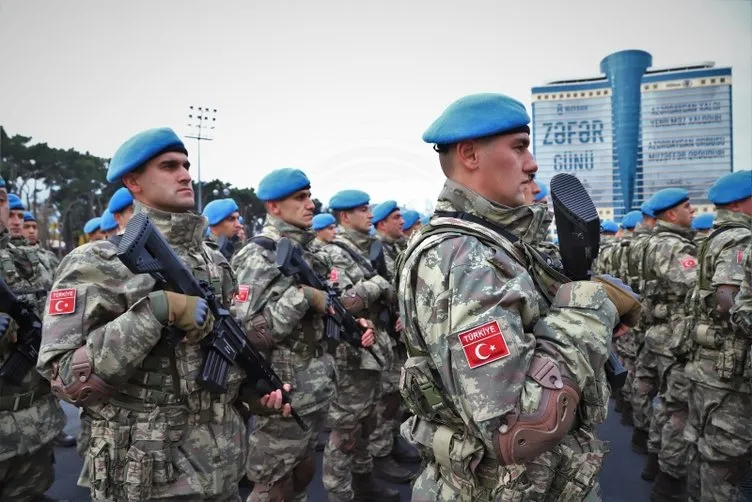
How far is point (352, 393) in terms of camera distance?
5.02 m

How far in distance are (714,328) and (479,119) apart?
352cm

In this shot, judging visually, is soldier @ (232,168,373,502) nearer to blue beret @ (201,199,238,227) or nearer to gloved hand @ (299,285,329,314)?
gloved hand @ (299,285,329,314)

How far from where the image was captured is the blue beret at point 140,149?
261 centimetres

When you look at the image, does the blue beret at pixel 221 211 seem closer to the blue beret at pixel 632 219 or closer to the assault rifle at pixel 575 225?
the assault rifle at pixel 575 225

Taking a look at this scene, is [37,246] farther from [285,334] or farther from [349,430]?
[349,430]

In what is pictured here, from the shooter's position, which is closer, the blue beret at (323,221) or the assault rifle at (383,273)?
the assault rifle at (383,273)

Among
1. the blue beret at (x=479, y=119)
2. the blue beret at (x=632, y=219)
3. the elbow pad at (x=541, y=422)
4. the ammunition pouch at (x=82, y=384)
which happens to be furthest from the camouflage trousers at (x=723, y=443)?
the blue beret at (x=632, y=219)

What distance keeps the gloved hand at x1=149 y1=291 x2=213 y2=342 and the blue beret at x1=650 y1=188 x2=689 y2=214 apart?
511 centimetres

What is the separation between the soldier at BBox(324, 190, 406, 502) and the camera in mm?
4703

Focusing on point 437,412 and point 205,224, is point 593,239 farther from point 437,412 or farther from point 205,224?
point 205,224

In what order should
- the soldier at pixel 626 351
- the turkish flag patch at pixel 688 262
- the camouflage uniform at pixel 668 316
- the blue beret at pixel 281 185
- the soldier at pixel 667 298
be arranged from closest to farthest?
the blue beret at pixel 281 185
the camouflage uniform at pixel 668 316
the soldier at pixel 667 298
the turkish flag patch at pixel 688 262
the soldier at pixel 626 351

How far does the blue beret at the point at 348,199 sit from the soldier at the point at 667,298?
324cm

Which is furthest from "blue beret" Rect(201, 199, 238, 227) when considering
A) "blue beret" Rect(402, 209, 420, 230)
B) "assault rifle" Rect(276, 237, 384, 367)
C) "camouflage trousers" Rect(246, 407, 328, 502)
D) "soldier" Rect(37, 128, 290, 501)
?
"soldier" Rect(37, 128, 290, 501)

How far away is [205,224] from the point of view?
2.86 meters
